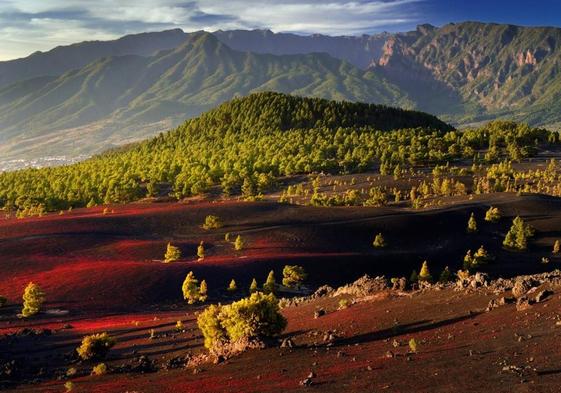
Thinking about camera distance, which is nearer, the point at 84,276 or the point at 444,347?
the point at 444,347

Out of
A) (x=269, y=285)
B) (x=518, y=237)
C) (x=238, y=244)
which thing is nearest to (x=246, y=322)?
(x=269, y=285)

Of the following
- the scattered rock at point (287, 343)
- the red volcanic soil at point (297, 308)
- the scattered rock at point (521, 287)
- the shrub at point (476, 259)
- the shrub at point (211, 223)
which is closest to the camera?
the red volcanic soil at point (297, 308)

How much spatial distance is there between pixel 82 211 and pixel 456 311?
381 feet

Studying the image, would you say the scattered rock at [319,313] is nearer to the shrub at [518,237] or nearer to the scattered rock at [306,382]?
the scattered rock at [306,382]

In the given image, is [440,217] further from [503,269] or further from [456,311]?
[456,311]

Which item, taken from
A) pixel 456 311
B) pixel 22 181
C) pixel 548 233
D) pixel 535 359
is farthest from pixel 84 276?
pixel 22 181

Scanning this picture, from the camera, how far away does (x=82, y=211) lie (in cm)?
14188

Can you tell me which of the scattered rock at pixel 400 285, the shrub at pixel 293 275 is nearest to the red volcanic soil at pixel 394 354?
the scattered rock at pixel 400 285

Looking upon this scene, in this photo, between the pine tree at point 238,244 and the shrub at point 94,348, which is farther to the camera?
the pine tree at point 238,244

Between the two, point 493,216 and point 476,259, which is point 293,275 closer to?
point 476,259

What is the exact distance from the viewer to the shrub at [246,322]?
41.4 m

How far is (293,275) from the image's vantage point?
71938mm

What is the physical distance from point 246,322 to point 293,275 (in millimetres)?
30552

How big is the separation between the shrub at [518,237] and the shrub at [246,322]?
59.0 metres
